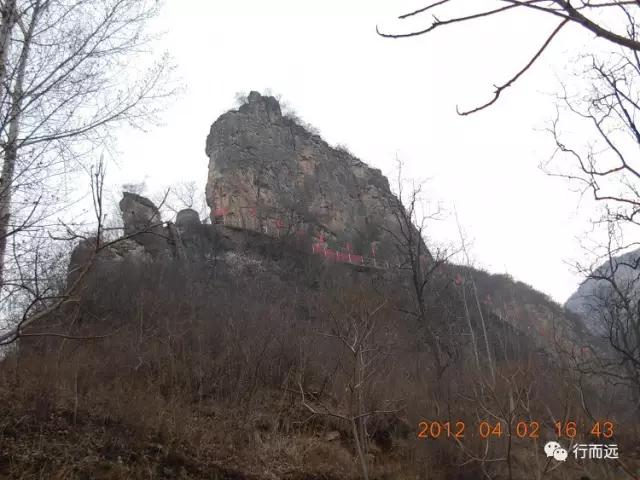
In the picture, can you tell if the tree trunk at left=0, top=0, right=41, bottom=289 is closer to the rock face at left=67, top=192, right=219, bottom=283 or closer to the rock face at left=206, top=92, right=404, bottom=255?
the rock face at left=67, top=192, right=219, bottom=283

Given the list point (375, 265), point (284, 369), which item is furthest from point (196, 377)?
point (375, 265)

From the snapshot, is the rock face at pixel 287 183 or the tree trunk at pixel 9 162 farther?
the rock face at pixel 287 183

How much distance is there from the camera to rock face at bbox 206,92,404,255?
28.7 m

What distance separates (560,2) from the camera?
Answer: 1034 mm

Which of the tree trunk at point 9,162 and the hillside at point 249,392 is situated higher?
the tree trunk at point 9,162

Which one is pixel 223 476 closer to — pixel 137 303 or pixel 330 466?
pixel 330 466

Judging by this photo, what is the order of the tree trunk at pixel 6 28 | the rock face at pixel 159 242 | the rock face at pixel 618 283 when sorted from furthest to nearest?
1. the rock face at pixel 159 242
2. the rock face at pixel 618 283
3. the tree trunk at pixel 6 28

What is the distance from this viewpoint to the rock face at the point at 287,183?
28.7 meters

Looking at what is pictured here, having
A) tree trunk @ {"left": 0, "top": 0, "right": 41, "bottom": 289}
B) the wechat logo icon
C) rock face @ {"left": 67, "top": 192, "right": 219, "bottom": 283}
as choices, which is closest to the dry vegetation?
the wechat logo icon

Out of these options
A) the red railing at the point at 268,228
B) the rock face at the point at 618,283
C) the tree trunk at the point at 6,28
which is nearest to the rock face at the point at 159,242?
the red railing at the point at 268,228

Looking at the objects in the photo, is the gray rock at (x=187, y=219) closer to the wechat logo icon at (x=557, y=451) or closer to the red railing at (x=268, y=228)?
the red railing at (x=268, y=228)

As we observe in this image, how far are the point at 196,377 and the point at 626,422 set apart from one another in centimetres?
1026

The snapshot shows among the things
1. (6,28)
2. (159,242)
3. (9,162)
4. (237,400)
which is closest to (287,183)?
(159,242)

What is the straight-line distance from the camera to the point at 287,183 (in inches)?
1242
